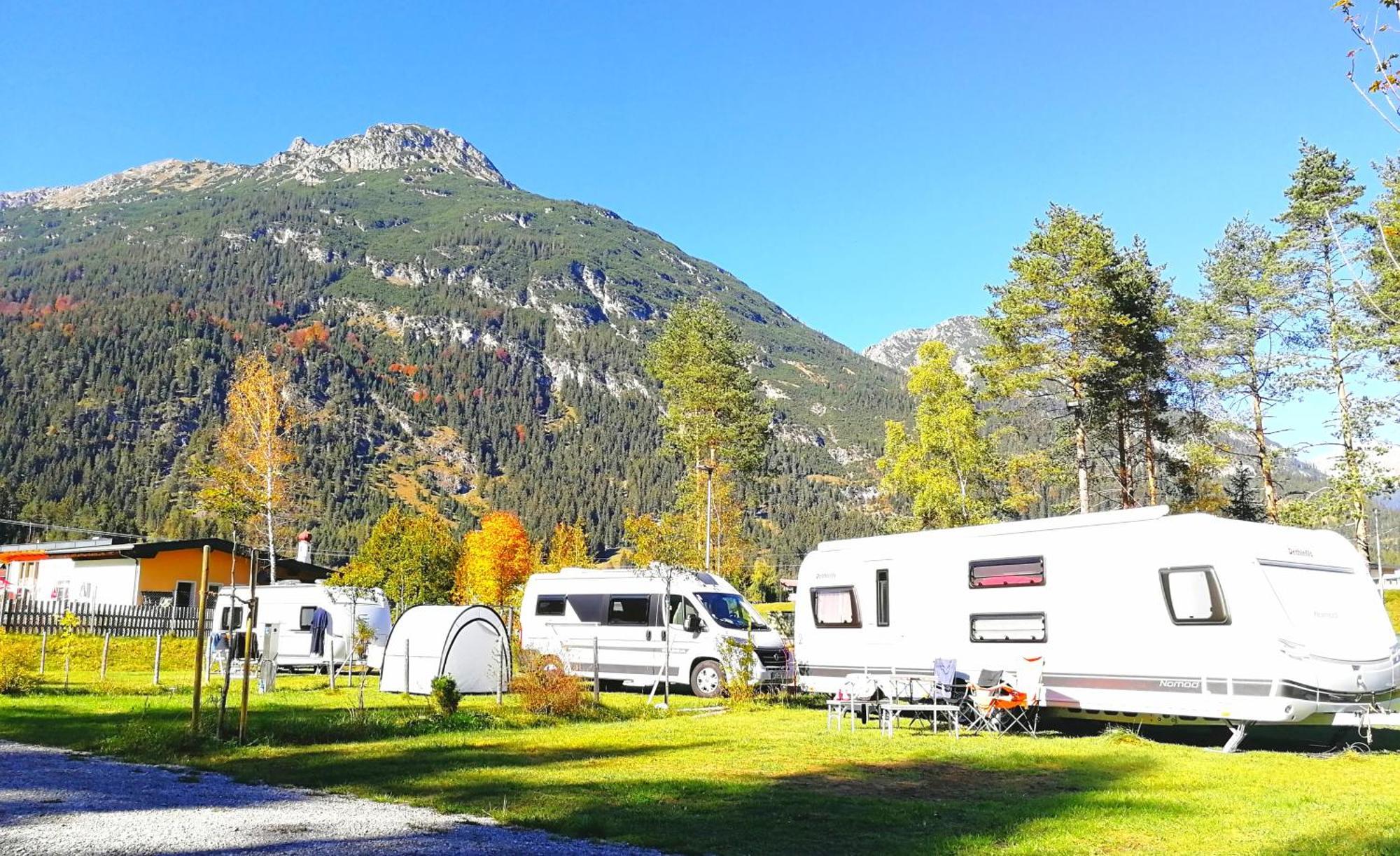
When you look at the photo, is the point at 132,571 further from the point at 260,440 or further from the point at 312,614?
the point at 312,614

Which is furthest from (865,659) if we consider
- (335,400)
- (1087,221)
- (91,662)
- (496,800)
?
(335,400)

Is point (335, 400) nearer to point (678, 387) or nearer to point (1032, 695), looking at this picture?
point (678, 387)

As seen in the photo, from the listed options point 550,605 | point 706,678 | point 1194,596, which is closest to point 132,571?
point 550,605

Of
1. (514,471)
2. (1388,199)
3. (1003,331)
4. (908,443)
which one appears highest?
(514,471)

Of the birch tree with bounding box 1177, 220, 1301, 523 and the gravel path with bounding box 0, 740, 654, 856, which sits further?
the birch tree with bounding box 1177, 220, 1301, 523

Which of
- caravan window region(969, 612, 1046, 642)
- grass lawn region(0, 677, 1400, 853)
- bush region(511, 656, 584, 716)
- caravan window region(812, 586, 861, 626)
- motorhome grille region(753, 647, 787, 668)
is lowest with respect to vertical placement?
grass lawn region(0, 677, 1400, 853)

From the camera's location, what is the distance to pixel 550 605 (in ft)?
71.6

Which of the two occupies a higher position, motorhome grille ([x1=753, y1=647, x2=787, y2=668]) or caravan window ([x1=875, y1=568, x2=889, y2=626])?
caravan window ([x1=875, y1=568, x2=889, y2=626])

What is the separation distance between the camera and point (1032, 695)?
1308cm

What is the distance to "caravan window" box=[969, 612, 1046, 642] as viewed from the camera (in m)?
13.4

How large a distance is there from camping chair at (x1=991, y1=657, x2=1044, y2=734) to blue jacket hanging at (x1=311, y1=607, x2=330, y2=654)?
1868 cm

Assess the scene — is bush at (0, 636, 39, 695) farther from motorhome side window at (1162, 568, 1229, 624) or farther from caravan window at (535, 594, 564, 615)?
motorhome side window at (1162, 568, 1229, 624)

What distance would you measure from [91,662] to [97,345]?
161 metres

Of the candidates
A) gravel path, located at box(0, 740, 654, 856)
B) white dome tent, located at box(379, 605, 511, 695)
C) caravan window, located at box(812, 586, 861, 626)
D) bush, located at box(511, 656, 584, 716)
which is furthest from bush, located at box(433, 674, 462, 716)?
caravan window, located at box(812, 586, 861, 626)
